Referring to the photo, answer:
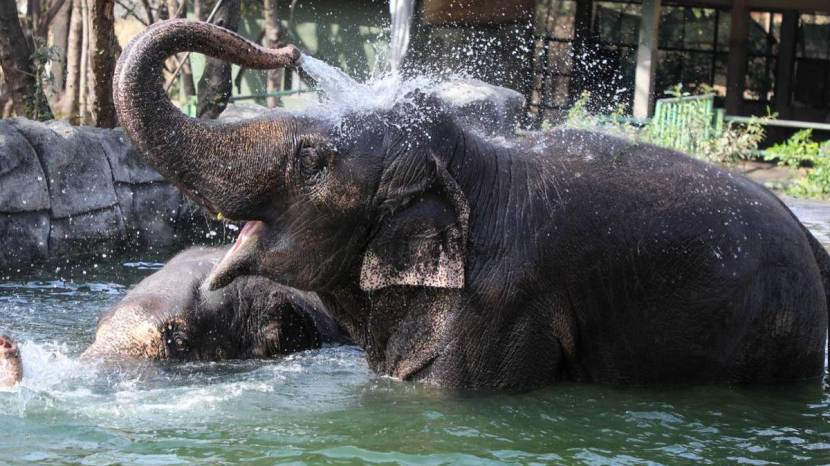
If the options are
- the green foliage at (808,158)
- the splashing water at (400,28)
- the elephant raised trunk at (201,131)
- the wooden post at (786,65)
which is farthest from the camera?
the wooden post at (786,65)

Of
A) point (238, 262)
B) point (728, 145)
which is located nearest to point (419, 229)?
point (238, 262)

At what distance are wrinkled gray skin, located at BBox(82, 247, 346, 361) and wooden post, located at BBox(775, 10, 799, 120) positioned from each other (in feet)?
58.3

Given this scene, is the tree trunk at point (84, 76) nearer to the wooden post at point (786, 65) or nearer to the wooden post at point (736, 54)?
the wooden post at point (736, 54)

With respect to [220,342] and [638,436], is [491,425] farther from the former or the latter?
[220,342]

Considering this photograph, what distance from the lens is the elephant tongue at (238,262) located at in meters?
5.32

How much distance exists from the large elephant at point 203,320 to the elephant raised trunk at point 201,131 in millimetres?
1066

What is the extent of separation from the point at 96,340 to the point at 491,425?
7.13 ft

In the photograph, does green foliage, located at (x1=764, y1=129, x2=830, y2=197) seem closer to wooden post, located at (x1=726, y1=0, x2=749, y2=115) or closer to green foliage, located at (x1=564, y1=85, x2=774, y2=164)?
green foliage, located at (x1=564, y1=85, x2=774, y2=164)

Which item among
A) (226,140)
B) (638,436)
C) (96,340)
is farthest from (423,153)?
(96,340)

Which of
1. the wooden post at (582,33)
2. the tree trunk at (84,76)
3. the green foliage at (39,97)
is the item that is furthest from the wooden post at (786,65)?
the green foliage at (39,97)

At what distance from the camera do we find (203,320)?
252 inches

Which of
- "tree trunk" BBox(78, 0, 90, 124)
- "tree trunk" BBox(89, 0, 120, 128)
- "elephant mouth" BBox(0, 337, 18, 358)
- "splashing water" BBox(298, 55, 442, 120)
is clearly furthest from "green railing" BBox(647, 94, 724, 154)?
"elephant mouth" BBox(0, 337, 18, 358)

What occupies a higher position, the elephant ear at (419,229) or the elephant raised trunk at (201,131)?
the elephant raised trunk at (201,131)

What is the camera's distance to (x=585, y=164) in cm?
589
